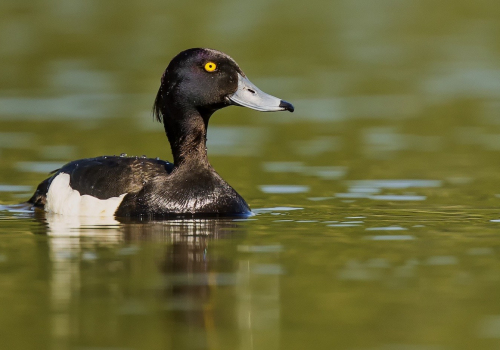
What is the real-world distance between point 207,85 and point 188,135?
0.55 metres

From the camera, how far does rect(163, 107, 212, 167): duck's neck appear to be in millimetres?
11594

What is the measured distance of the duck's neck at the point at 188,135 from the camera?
11.6 m

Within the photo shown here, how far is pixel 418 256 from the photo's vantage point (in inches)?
353

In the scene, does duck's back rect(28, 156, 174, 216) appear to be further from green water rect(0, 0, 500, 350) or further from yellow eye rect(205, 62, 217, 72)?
yellow eye rect(205, 62, 217, 72)

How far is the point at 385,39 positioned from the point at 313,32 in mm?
1831

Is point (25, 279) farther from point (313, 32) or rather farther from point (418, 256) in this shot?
point (313, 32)

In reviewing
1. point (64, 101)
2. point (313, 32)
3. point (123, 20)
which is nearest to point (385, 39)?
point (313, 32)

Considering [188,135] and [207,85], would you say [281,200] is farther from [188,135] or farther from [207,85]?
[207,85]

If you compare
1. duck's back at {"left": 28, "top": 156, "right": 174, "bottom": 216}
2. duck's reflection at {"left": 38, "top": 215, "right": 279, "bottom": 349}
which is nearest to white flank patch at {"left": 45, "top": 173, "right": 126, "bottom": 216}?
duck's back at {"left": 28, "top": 156, "right": 174, "bottom": 216}

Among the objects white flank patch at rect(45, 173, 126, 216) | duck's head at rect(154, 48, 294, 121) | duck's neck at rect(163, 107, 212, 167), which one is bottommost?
white flank patch at rect(45, 173, 126, 216)

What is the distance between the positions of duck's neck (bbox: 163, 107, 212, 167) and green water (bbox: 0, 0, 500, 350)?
2.95ft

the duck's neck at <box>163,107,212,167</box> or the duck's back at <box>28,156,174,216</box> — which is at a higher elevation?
the duck's neck at <box>163,107,212,167</box>

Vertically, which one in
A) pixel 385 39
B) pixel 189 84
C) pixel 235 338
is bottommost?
pixel 235 338

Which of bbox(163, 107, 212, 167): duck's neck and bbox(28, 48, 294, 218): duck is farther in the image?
bbox(163, 107, 212, 167): duck's neck
